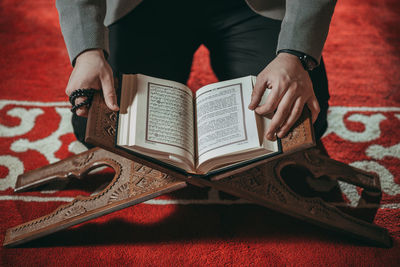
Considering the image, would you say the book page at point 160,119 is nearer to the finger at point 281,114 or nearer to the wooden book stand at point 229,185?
the wooden book stand at point 229,185

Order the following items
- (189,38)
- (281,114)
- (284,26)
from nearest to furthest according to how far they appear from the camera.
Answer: (281,114) < (284,26) < (189,38)

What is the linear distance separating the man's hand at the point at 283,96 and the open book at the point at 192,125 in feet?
0.08

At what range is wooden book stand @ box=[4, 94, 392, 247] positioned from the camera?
53cm

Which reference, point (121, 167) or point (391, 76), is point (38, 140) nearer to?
point (121, 167)

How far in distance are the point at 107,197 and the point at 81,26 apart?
38 centimetres

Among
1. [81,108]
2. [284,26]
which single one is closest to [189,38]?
[284,26]

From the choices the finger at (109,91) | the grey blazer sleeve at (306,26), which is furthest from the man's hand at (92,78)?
the grey blazer sleeve at (306,26)

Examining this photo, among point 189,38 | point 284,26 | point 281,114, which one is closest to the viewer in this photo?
point 281,114

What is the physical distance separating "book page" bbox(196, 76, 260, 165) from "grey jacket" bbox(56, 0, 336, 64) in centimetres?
14

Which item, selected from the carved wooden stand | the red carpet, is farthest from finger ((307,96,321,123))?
the red carpet

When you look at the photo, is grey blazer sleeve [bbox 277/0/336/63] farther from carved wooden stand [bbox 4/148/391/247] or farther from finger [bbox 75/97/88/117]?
finger [bbox 75/97/88/117]

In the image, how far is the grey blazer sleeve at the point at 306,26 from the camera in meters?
0.61

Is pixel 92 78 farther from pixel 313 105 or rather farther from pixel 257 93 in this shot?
pixel 313 105

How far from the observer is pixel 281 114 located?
1.74 ft
